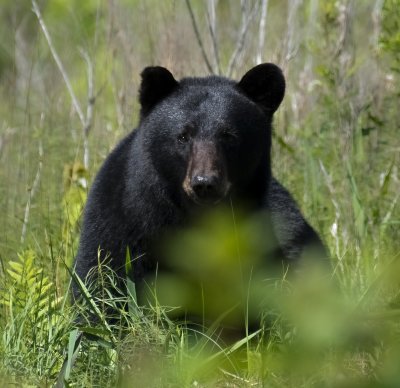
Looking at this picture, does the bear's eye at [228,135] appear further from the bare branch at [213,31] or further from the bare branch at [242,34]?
the bare branch at [242,34]

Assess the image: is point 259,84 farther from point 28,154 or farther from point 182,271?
point 28,154

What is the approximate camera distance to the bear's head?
414 cm

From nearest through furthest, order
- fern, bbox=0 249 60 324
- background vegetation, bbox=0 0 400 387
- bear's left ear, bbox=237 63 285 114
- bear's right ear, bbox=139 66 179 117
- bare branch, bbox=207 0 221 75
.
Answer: background vegetation, bbox=0 0 400 387
fern, bbox=0 249 60 324
bear's right ear, bbox=139 66 179 117
bear's left ear, bbox=237 63 285 114
bare branch, bbox=207 0 221 75

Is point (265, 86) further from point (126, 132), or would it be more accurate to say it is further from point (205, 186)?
point (126, 132)

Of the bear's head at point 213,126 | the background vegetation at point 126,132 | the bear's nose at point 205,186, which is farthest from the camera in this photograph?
the bear's head at point 213,126

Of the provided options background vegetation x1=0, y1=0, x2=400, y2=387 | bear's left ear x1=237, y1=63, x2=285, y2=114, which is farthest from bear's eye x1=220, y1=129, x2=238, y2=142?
background vegetation x1=0, y1=0, x2=400, y2=387

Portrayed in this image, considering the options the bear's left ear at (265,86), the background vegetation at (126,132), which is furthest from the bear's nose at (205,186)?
the bear's left ear at (265,86)

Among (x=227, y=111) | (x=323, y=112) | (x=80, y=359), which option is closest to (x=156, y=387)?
(x=80, y=359)

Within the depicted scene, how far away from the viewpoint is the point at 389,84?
228 inches

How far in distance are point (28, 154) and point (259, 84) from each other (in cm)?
200

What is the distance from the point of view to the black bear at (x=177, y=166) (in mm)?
4148

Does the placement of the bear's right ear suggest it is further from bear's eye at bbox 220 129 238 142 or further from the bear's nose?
the bear's nose

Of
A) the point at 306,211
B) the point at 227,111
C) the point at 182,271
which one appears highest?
the point at 227,111

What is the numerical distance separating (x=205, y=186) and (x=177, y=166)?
0.39 m
